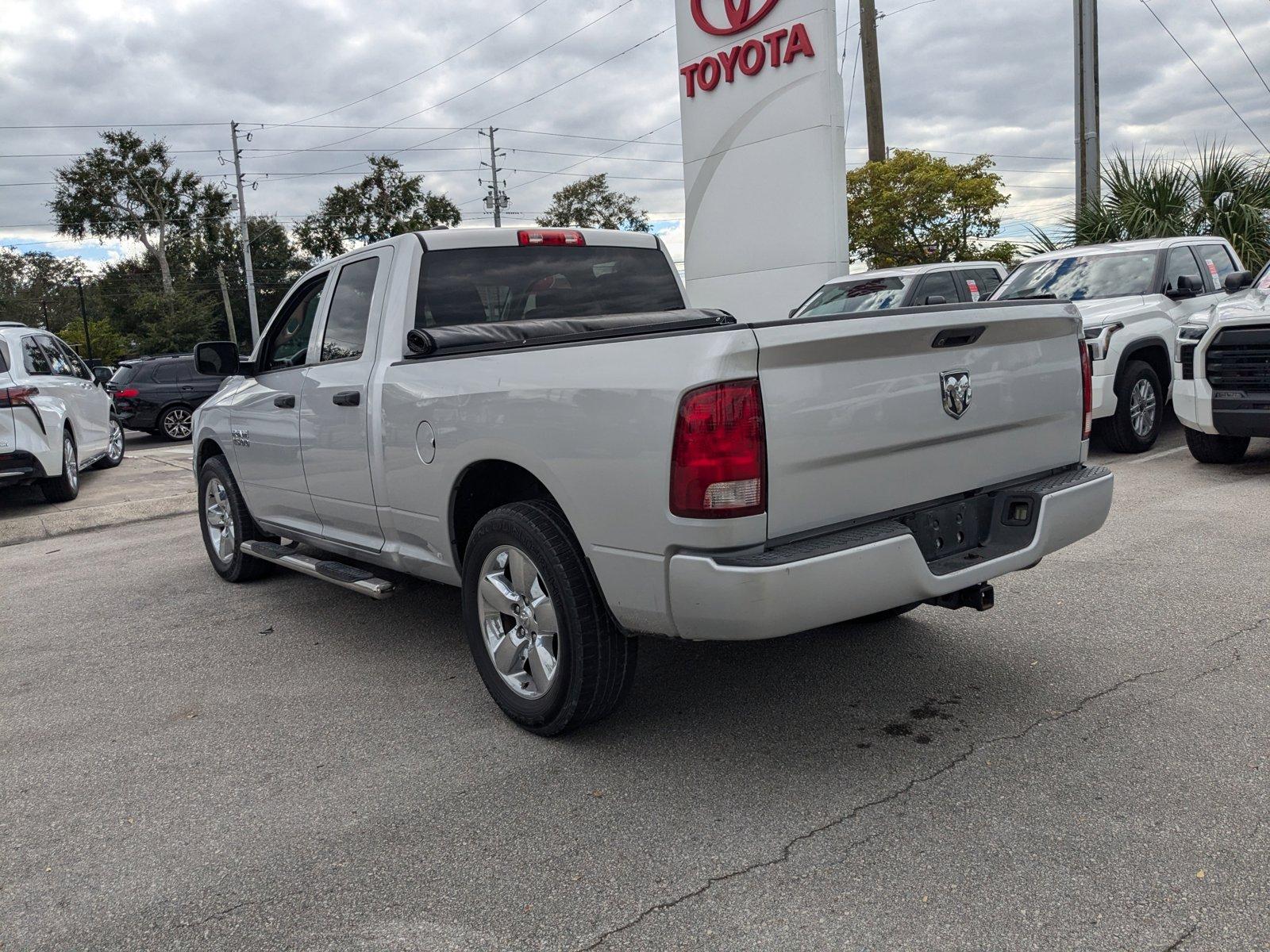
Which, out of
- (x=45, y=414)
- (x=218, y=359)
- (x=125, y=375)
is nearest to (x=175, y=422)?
(x=125, y=375)

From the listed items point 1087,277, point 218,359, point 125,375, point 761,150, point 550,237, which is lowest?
point 125,375

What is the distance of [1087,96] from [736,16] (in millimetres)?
5765

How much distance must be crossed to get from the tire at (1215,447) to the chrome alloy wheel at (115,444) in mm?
12607

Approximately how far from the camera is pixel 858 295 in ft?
41.1

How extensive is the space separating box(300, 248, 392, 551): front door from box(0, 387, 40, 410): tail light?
6244 mm

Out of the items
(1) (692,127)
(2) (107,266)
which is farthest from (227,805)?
(2) (107,266)

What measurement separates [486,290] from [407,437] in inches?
35.9

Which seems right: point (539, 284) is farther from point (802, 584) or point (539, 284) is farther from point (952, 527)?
point (802, 584)

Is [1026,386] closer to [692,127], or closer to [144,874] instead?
[144,874]

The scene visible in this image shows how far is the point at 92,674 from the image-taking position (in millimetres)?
4871

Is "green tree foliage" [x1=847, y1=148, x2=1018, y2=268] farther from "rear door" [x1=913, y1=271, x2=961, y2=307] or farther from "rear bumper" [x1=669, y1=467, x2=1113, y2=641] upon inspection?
"rear bumper" [x1=669, y1=467, x2=1113, y2=641]

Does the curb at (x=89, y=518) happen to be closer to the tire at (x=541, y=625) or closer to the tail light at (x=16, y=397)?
the tail light at (x=16, y=397)

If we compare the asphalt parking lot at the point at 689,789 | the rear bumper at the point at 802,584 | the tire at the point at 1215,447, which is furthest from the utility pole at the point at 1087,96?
the rear bumper at the point at 802,584

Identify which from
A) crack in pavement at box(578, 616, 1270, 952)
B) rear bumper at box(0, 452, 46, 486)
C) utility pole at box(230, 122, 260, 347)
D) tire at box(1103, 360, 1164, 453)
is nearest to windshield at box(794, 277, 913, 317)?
tire at box(1103, 360, 1164, 453)
